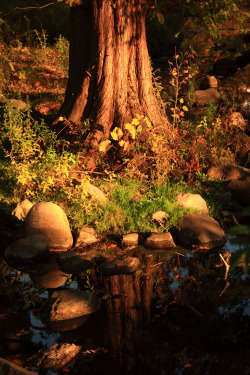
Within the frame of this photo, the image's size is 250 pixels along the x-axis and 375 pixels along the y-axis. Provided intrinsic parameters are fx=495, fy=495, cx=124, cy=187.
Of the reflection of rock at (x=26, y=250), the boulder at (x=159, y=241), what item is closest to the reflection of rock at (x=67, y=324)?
the reflection of rock at (x=26, y=250)

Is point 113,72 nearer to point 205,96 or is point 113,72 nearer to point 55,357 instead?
point 205,96

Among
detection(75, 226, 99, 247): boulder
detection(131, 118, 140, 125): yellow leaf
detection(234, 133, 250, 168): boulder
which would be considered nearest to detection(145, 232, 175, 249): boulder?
detection(75, 226, 99, 247): boulder

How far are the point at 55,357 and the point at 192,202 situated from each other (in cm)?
350

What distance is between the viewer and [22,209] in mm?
6590

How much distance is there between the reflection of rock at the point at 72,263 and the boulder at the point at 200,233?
1.29 m

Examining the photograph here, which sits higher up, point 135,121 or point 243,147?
point 135,121

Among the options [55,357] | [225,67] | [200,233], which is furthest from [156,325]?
[225,67]

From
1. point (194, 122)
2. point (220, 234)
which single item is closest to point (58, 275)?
point (220, 234)

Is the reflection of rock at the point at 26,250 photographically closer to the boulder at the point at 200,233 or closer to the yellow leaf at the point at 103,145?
the boulder at the point at 200,233

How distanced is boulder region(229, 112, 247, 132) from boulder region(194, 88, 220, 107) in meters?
1.60

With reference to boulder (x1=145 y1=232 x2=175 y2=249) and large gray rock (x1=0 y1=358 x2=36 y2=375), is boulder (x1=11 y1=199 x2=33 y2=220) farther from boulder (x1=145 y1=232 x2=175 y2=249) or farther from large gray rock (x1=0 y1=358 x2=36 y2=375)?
large gray rock (x1=0 y1=358 x2=36 y2=375)

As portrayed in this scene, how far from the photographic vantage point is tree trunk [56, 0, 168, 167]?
7.83 metres

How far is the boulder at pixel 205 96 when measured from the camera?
11.5 meters

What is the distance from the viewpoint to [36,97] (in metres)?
11.4
